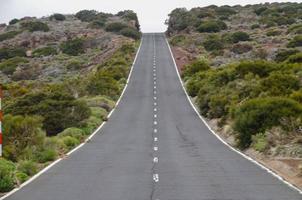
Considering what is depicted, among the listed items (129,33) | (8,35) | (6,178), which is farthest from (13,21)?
(6,178)

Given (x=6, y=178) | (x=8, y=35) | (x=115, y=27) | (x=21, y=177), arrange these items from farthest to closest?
(x=115, y=27) → (x=8, y=35) → (x=21, y=177) → (x=6, y=178)

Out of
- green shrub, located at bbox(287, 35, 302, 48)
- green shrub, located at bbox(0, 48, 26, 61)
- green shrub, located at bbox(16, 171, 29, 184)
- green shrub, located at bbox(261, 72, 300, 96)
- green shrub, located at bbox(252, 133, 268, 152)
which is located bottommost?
green shrub, located at bbox(0, 48, 26, 61)

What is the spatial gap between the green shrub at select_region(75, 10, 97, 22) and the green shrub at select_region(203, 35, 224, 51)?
2216 inches

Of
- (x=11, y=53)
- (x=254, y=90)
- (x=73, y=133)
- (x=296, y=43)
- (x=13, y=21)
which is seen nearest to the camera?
(x=73, y=133)

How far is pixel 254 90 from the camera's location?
114 feet

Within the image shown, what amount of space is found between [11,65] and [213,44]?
31.2 metres

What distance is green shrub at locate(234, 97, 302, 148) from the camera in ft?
80.4

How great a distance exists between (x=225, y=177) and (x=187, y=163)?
149 inches

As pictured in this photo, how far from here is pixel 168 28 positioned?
146 meters

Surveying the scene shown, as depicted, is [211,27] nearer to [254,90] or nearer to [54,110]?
[254,90]

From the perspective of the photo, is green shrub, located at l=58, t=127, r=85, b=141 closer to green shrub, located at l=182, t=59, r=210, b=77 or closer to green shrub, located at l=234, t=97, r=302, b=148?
green shrub, located at l=234, t=97, r=302, b=148

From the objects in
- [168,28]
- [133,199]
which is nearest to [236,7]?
[168,28]

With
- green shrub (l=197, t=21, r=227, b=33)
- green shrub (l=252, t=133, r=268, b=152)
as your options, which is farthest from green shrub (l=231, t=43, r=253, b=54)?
green shrub (l=252, t=133, r=268, b=152)

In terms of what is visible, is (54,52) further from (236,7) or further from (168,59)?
(236,7)
